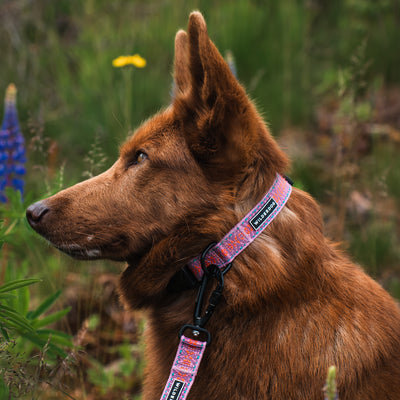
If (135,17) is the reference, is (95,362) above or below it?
below

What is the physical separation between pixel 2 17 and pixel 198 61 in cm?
575

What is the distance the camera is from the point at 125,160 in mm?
2184

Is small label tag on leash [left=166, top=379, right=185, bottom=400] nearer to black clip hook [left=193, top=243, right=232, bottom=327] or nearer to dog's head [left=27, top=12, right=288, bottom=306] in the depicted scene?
black clip hook [left=193, top=243, right=232, bottom=327]

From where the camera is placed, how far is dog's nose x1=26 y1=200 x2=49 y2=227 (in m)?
2.04

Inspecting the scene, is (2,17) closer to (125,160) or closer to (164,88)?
(164,88)

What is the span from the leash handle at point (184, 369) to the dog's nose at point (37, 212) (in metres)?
0.75

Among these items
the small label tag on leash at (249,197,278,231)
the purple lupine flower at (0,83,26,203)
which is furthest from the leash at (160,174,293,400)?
the purple lupine flower at (0,83,26,203)

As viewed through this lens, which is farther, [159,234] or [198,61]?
[159,234]

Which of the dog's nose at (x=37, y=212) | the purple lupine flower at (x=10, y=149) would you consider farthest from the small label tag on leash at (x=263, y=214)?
the purple lupine flower at (x=10, y=149)

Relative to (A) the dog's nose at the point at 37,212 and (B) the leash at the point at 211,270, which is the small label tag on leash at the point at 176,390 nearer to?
(B) the leash at the point at 211,270

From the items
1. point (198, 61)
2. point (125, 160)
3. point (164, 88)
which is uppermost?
point (198, 61)

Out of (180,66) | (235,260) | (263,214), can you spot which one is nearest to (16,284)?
(235,260)

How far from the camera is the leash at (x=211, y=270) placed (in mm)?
1861

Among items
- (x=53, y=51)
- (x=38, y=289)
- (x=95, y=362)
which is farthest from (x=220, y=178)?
(x=53, y=51)
